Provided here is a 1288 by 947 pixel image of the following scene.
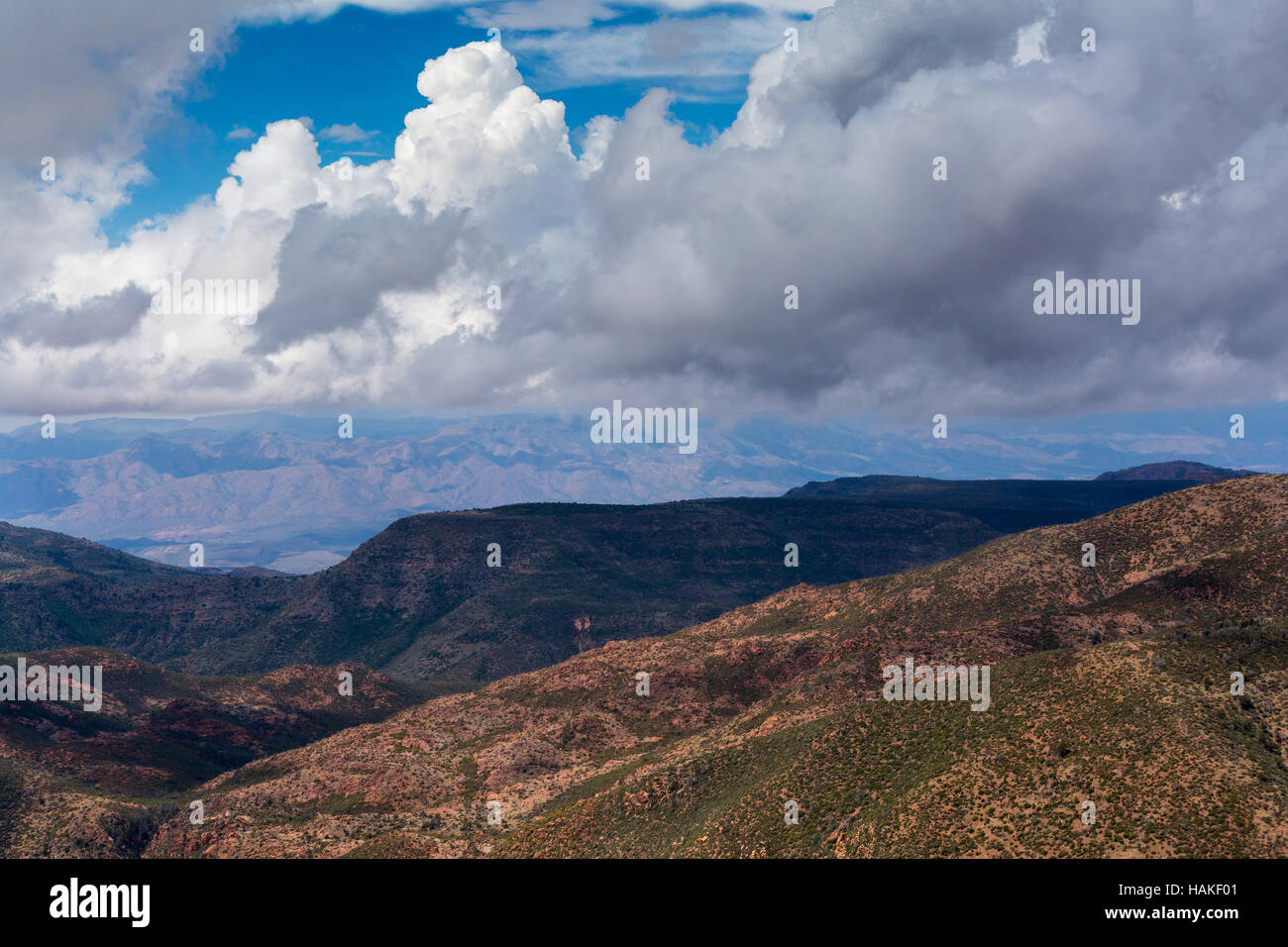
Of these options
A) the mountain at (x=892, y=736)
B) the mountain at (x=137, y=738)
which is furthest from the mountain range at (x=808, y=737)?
the mountain at (x=137, y=738)

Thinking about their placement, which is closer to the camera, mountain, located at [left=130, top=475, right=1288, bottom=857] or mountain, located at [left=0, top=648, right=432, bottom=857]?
mountain, located at [left=130, top=475, right=1288, bottom=857]

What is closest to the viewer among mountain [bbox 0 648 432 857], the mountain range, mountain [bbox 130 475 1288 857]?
mountain [bbox 130 475 1288 857]

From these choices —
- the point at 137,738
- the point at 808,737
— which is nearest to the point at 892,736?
the point at 808,737

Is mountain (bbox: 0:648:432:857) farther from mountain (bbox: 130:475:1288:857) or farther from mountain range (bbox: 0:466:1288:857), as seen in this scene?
mountain (bbox: 130:475:1288:857)

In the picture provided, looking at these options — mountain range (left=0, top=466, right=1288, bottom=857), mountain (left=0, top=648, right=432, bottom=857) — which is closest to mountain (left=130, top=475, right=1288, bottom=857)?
mountain range (left=0, top=466, right=1288, bottom=857)

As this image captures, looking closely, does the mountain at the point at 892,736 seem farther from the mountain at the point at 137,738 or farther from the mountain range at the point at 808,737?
the mountain at the point at 137,738

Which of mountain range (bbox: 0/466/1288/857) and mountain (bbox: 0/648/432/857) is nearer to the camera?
mountain range (bbox: 0/466/1288/857)

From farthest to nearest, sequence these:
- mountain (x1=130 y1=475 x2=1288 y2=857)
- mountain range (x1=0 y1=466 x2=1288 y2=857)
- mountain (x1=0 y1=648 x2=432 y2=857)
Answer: mountain (x1=0 y1=648 x2=432 y2=857)
mountain range (x1=0 y1=466 x2=1288 y2=857)
mountain (x1=130 y1=475 x2=1288 y2=857)
